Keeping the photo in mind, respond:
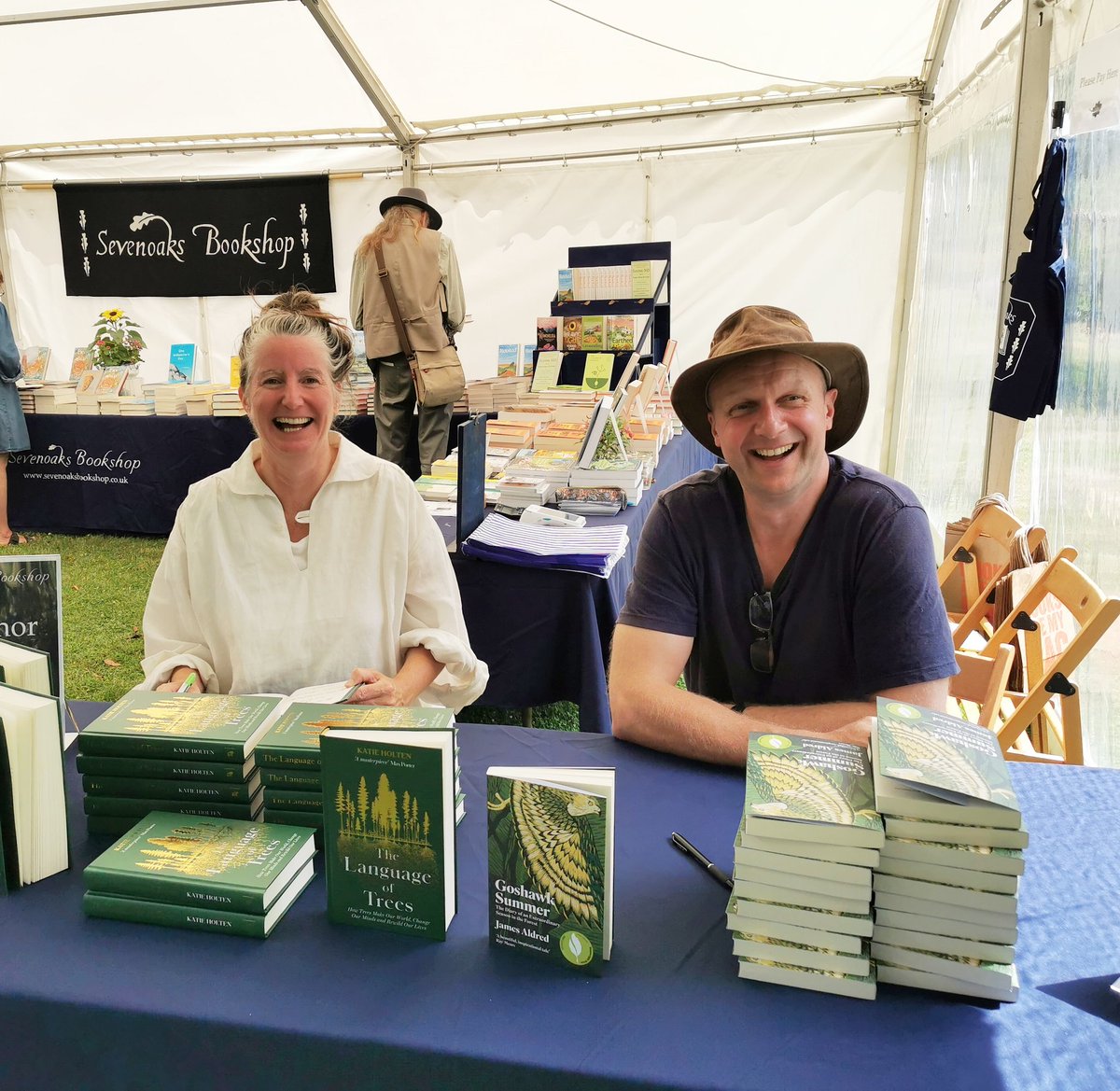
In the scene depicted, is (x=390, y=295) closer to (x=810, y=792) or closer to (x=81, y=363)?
(x=81, y=363)

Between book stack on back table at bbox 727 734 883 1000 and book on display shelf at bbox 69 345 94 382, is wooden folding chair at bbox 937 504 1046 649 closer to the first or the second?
book stack on back table at bbox 727 734 883 1000

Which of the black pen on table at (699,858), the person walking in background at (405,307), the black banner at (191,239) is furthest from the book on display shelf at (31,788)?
the black banner at (191,239)

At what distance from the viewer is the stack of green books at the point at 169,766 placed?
1.12 metres

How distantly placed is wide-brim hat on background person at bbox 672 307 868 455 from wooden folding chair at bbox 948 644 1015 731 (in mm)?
763

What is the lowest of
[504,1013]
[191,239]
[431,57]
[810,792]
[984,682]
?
[984,682]

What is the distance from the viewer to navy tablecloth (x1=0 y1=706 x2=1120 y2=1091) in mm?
829

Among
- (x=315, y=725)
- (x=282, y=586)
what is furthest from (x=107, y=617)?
(x=315, y=725)

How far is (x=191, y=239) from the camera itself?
7211 millimetres

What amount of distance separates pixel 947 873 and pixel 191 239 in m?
7.81

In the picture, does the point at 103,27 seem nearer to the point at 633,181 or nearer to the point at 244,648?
the point at 633,181

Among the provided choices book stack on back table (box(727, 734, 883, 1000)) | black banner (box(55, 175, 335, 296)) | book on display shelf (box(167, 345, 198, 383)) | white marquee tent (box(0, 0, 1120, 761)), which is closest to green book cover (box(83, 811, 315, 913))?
book stack on back table (box(727, 734, 883, 1000))

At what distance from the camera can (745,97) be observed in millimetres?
5715

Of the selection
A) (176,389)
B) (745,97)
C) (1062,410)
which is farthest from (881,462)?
(176,389)

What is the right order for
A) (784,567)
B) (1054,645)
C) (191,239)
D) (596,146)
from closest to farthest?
(784,567)
(1054,645)
(596,146)
(191,239)
